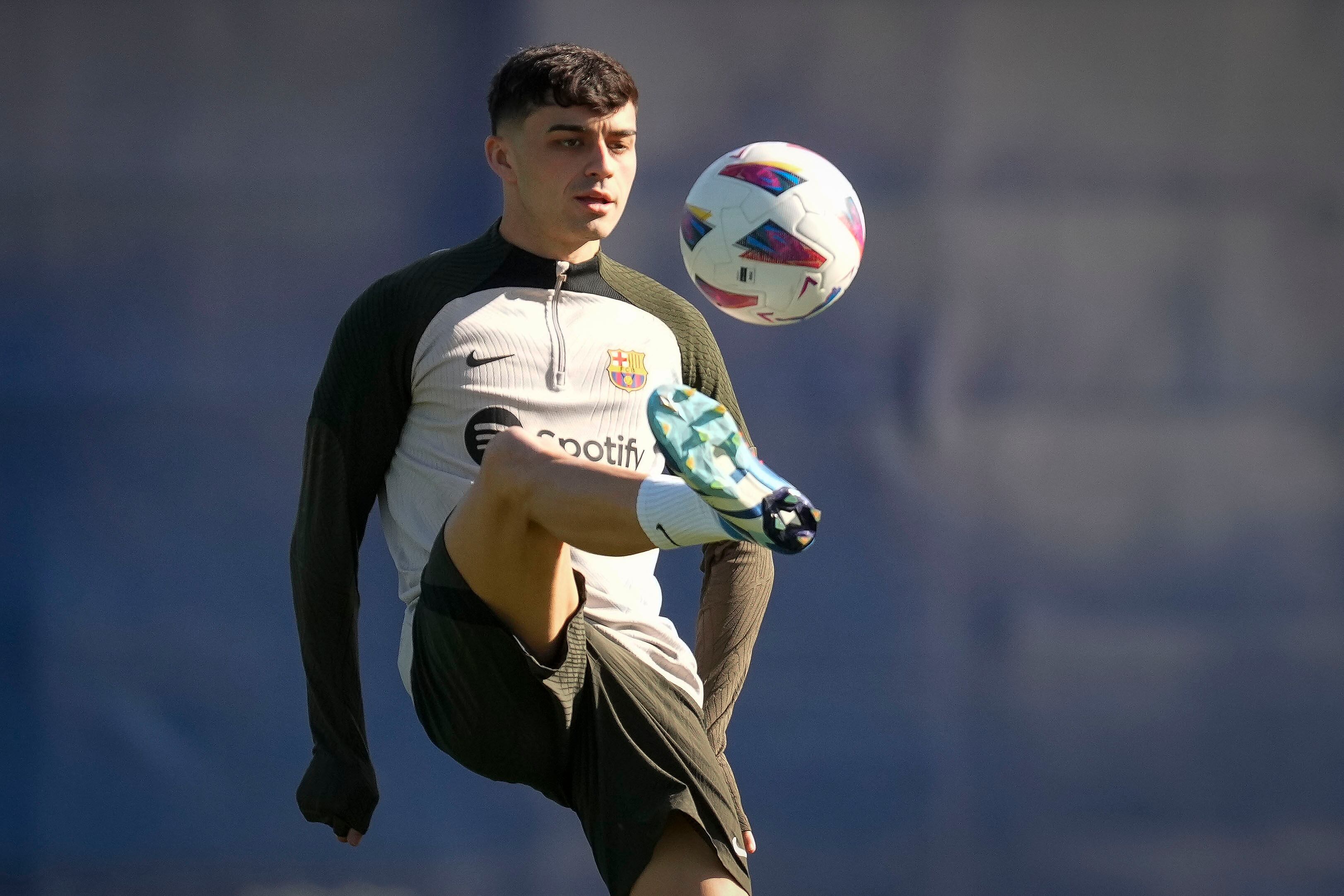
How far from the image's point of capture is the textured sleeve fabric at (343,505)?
280 centimetres

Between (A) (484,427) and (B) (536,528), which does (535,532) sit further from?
(A) (484,427)

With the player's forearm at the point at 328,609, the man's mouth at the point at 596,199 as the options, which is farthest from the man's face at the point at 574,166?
the player's forearm at the point at 328,609

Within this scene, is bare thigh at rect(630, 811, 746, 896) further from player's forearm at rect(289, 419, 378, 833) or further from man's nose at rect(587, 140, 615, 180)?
man's nose at rect(587, 140, 615, 180)

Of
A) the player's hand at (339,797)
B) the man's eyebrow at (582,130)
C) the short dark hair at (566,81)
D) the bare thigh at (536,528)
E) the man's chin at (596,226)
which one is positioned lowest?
the player's hand at (339,797)

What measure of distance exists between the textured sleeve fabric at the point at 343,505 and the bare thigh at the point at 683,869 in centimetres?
51

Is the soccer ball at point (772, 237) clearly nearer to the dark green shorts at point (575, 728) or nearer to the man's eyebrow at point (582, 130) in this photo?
the man's eyebrow at point (582, 130)

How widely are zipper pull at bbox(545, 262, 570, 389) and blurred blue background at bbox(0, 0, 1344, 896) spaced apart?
131 centimetres

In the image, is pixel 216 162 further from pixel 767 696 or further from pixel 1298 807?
pixel 1298 807

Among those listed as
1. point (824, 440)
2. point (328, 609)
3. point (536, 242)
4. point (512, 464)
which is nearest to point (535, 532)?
point (512, 464)

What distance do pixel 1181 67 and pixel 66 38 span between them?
109 inches

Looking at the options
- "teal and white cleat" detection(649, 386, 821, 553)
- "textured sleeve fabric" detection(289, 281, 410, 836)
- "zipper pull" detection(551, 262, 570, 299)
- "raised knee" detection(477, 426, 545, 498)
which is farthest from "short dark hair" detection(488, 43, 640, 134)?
"teal and white cleat" detection(649, 386, 821, 553)

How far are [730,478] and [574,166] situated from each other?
101 centimetres

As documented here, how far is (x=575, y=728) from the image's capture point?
2627 mm

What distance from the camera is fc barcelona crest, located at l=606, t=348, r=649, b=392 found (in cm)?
286
